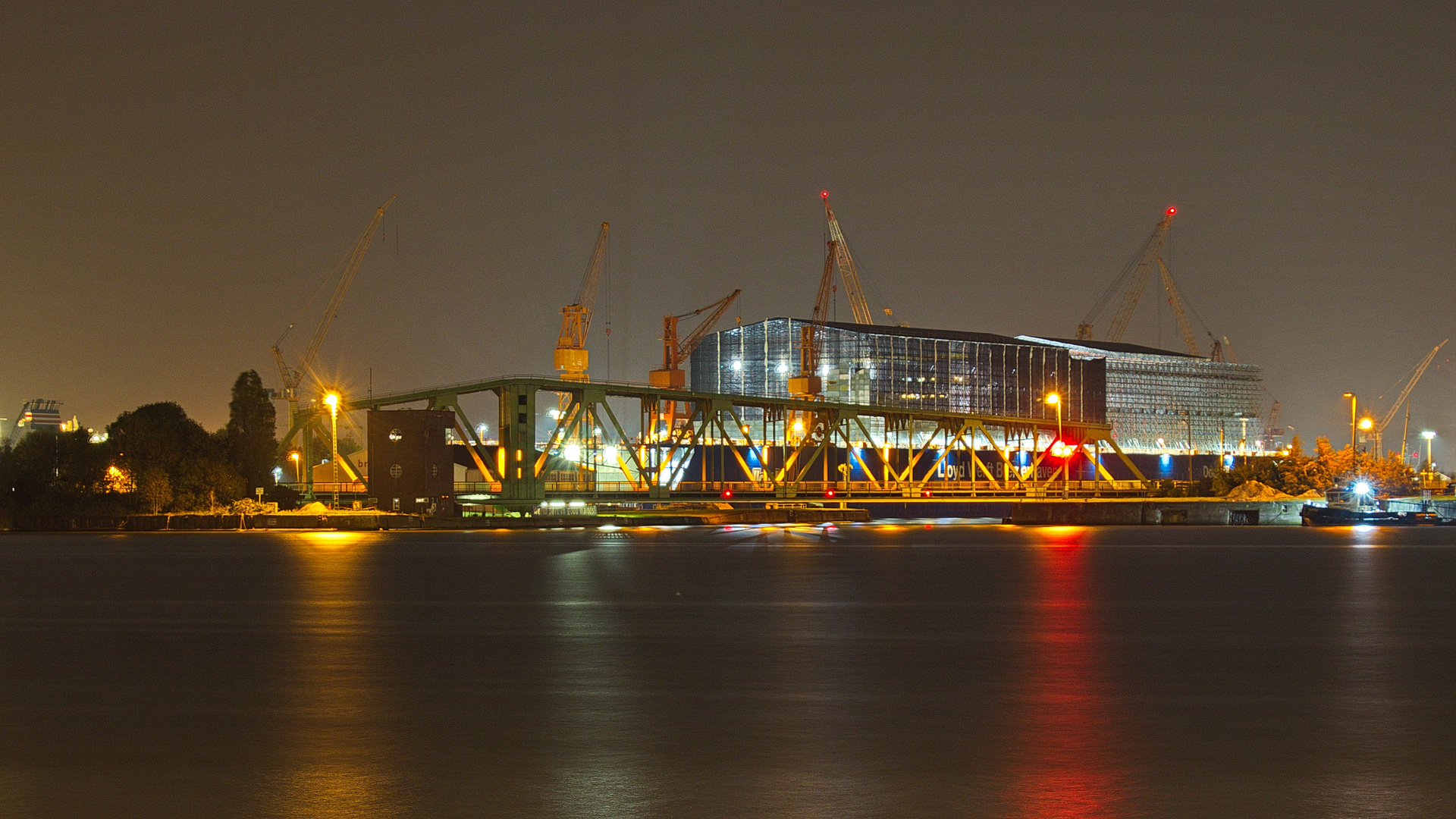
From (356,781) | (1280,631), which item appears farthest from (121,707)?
(1280,631)

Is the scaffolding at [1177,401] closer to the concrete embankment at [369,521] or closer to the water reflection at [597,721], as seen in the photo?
the concrete embankment at [369,521]

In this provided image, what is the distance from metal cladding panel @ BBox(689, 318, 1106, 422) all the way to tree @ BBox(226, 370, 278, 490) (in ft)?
247

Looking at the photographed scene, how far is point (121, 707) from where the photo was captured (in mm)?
12305

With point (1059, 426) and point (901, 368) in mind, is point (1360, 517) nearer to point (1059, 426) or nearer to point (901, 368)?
point (1059, 426)

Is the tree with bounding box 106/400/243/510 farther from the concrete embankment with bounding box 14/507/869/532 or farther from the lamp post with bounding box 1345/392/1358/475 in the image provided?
the lamp post with bounding box 1345/392/1358/475

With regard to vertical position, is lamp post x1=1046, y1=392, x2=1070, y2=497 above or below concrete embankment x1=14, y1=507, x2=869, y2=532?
above

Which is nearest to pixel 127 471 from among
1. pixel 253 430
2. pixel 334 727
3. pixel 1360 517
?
pixel 253 430

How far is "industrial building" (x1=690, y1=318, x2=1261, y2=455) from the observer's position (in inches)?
5728

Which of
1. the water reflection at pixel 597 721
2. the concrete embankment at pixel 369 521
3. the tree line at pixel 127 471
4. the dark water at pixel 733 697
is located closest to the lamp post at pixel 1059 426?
the concrete embankment at pixel 369 521

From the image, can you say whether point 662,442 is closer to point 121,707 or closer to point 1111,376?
point 1111,376

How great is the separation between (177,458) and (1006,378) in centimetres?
11076

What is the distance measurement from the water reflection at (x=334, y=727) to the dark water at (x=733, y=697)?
0.04m

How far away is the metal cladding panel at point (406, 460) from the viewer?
247ft

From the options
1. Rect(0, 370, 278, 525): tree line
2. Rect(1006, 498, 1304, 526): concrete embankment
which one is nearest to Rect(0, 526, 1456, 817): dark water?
Rect(1006, 498, 1304, 526): concrete embankment
